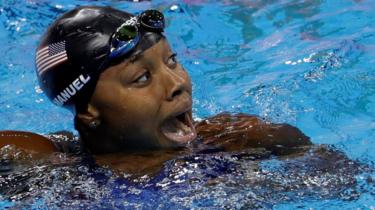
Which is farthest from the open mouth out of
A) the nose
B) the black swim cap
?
the black swim cap

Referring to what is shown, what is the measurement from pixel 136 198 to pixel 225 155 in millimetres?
542

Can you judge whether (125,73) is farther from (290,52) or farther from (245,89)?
(290,52)

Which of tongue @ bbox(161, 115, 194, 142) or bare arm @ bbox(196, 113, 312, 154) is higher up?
bare arm @ bbox(196, 113, 312, 154)

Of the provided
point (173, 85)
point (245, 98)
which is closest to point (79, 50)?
point (173, 85)

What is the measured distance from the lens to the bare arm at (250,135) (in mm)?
3527

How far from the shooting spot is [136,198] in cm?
305

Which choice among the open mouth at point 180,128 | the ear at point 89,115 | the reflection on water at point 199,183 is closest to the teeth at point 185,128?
the open mouth at point 180,128

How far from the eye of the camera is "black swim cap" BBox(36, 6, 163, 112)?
3262mm

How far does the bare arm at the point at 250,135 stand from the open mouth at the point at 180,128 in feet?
0.82

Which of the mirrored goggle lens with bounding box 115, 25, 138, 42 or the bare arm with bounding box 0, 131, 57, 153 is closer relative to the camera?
the mirrored goggle lens with bounding box 115, 25, 138, 42

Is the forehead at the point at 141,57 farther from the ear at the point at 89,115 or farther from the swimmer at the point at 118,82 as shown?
the ear at the point at 89,115

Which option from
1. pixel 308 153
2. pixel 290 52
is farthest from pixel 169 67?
pixel 290 52

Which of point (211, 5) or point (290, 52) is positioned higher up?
point (211, 5)

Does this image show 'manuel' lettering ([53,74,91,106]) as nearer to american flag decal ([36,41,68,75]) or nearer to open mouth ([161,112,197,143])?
american flag decal ([36,41,68,75])
